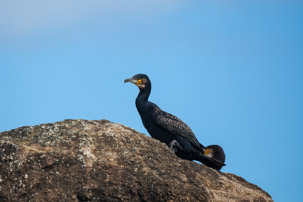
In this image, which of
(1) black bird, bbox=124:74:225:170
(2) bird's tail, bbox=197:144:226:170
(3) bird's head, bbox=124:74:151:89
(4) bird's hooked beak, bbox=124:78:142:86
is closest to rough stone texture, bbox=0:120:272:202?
(2) bird's tail, bbox=197:144:226:170

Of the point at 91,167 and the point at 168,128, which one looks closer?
the point at 91,167

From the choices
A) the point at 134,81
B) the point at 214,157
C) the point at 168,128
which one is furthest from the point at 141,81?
the point at 214,157

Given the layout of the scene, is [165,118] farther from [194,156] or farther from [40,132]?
[40,132]

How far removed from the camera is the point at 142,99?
12383 millimetres

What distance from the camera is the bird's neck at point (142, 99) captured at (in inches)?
485

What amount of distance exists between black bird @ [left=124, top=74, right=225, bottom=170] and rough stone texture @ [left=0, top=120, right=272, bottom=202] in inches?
152

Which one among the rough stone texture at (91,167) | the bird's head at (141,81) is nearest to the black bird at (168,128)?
the bird's head at (141,81)

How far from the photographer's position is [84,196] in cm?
672

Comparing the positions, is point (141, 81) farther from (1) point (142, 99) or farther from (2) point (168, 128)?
(2) point (168, 128)

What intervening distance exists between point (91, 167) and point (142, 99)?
5.57m

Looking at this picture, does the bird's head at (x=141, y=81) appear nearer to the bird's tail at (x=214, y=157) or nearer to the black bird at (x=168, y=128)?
the black bird at (x=168, y=128)

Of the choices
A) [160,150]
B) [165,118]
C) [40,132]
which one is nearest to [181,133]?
[165,118]

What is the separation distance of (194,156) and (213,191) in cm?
396

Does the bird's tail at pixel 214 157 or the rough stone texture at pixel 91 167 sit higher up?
the bird's tail at pixel 214 157
